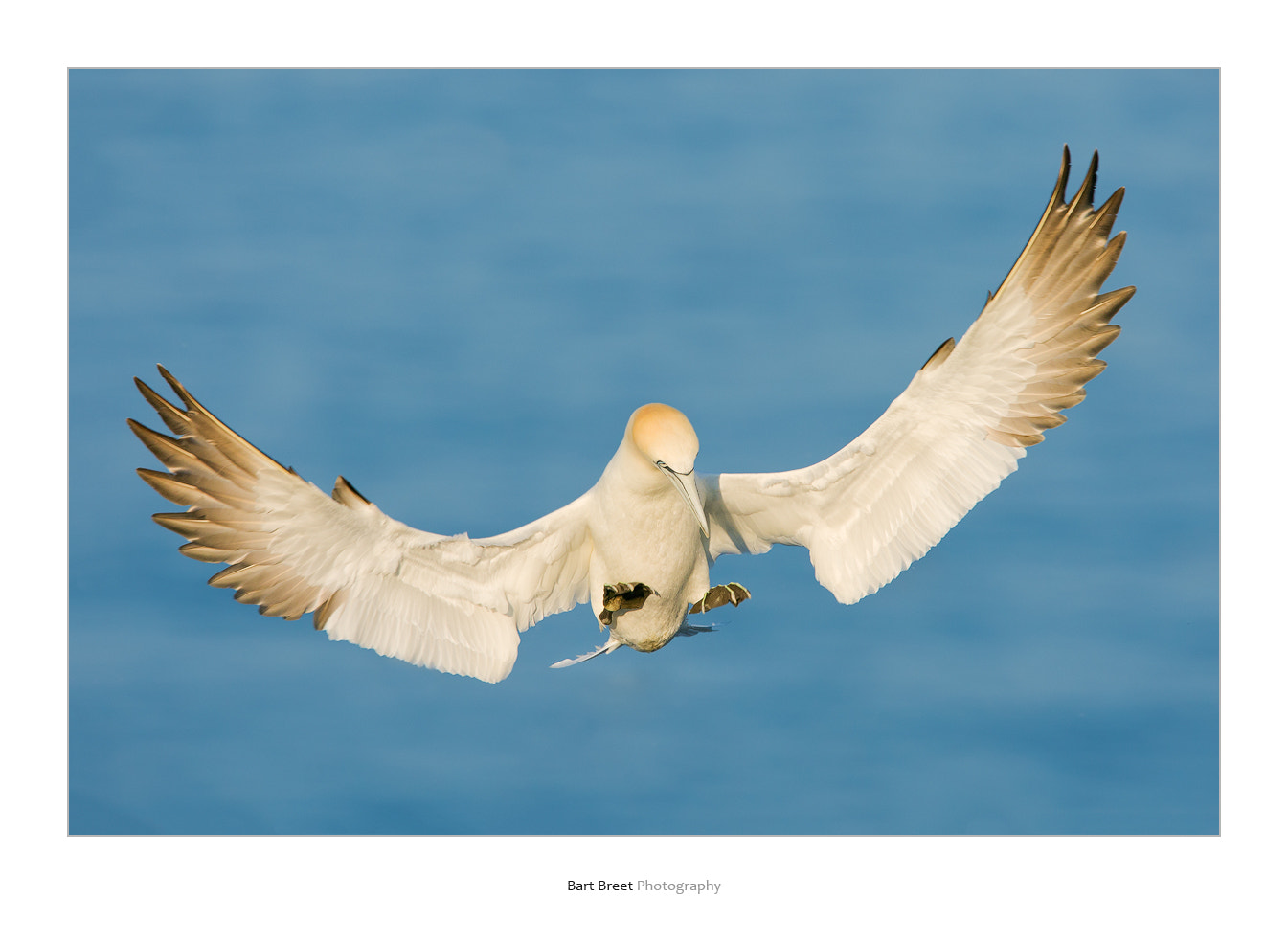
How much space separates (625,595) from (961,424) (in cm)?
374

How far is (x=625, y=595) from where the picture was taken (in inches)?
614

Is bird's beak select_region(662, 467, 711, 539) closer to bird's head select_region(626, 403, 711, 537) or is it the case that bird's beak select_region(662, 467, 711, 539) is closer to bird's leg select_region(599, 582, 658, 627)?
bird's head select_region(626, 403, 711, 537)

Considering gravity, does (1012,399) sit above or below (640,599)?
above

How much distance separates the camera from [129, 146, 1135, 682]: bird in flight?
47.7 ft

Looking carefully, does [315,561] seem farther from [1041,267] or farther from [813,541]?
[1041,267]

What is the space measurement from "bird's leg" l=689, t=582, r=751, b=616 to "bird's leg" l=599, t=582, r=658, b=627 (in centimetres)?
64

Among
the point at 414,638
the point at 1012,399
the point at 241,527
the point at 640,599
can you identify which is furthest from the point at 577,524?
the point at 1012,399

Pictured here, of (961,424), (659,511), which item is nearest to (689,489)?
(659,511)

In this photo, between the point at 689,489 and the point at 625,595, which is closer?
the point at 689,489

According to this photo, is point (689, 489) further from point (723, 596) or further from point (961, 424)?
point (961, 424)

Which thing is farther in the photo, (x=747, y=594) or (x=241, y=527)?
(x=747, y=594)

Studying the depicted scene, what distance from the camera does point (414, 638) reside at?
51.6ft

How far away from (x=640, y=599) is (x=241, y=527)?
3.98m

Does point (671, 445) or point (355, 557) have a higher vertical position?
point (671, 445)
